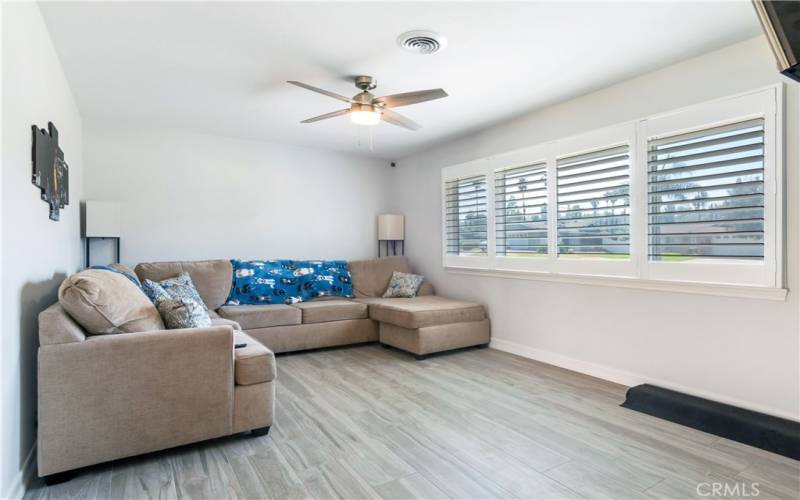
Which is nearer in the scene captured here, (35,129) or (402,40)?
(35,129)

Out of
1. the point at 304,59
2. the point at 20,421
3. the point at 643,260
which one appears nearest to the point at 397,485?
the point at 20,421

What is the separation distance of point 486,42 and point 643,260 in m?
1.94

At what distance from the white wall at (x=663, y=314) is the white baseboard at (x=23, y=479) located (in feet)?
12.0

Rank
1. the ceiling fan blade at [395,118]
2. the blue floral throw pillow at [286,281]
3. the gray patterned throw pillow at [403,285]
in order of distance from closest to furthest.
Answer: the ceiling fan blade at [395,118] < the blue floral throw pillow at [286,281] < the gray patterned throw pillow at [403,285]

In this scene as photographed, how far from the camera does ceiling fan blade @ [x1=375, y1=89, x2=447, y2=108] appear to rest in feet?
9.21

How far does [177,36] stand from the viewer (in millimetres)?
2557

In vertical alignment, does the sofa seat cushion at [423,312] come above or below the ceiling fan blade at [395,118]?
below

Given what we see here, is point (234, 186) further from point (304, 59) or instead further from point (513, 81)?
point (513, 81)

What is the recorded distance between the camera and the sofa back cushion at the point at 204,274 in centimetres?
422

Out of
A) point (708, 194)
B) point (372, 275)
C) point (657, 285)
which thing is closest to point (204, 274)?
point (372, 275)

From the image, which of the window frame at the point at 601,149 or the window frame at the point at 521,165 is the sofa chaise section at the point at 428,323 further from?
the window frame at the point at 601,149

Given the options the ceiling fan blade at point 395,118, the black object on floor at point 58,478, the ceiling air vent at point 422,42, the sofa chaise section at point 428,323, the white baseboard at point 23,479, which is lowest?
the black object on floor at point 58,478

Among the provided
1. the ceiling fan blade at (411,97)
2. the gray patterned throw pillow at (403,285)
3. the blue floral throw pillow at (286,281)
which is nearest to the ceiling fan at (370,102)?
the ceiling fan blade at (411,97)

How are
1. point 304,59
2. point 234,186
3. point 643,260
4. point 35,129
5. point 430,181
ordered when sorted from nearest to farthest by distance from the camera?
1. point 35,129
2. point 304,59
3. point 643,260
4. point 234,186
5. point 430,181
